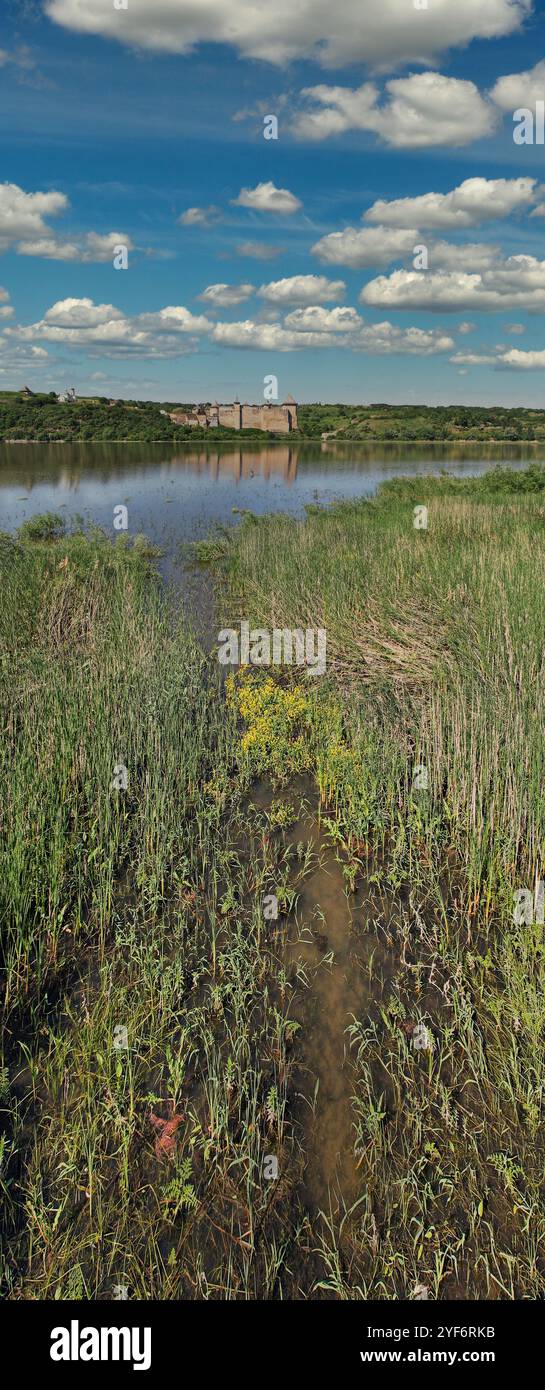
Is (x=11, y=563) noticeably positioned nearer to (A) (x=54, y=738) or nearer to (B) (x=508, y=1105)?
(A) (x=54, y=738)

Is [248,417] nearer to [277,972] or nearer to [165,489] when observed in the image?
[165,489]

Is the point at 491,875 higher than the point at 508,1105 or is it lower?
higher

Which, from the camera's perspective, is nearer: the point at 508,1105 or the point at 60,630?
the point at 508,1105

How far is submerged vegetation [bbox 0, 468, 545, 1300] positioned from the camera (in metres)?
2.77

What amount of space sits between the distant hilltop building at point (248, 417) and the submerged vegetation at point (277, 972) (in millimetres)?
93223

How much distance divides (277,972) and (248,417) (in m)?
99.3

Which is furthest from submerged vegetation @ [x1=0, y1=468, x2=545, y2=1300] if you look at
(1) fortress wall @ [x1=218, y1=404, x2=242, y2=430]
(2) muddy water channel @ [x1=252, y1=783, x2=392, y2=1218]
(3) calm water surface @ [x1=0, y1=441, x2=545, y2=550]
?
(1) fortress wall @ [x1=218, y1=404, x2=242, y2=430]

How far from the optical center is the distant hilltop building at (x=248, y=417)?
311 feet

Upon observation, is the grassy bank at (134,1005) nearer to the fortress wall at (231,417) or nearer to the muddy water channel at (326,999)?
the muddy water channel at (326,999)

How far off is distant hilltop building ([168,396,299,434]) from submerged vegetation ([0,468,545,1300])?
306 feet

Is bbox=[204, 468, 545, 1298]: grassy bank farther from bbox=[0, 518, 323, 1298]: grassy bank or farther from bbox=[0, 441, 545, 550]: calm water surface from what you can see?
bbox=[0, 441, 545, 550]: calm water surface
